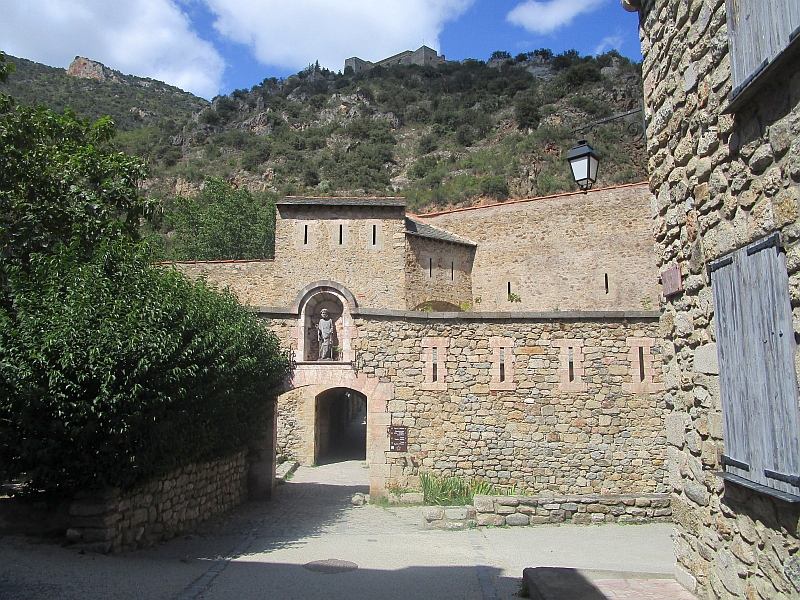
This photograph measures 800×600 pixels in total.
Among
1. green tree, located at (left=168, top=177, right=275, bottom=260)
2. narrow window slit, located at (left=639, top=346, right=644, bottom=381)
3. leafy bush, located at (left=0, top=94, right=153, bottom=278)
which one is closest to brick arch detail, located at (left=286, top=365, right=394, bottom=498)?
leafy bush, located at (left=0, top=94, right=153, bottom=278)

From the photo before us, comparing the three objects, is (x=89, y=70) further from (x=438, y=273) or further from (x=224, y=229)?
(x=438, y=273)

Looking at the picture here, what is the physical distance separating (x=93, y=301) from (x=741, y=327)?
715 cm

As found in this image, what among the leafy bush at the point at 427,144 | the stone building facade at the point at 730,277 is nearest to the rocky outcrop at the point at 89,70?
the leafy bush at the point at 427,144

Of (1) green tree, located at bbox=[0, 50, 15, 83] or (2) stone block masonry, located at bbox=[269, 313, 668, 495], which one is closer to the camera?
(1) green tree, located at bbox=[0, 50, 15, 83]

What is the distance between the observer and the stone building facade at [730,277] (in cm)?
318

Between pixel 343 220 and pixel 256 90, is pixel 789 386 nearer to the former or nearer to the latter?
pixel 343 220

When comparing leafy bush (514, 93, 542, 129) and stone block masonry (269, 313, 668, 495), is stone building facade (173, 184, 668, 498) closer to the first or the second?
stone block masonry (269, 313, 668, 495)

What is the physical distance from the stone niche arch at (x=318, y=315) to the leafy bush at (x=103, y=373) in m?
3.60

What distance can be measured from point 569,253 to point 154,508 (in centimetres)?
1932

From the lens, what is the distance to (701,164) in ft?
13.6

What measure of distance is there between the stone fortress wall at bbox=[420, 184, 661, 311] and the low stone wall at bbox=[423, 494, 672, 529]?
14.0m

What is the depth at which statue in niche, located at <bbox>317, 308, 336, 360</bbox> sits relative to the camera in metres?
13.0

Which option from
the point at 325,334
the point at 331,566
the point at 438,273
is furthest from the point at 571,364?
the point at 438,273

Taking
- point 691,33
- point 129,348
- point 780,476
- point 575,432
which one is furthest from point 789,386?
point 575,432
